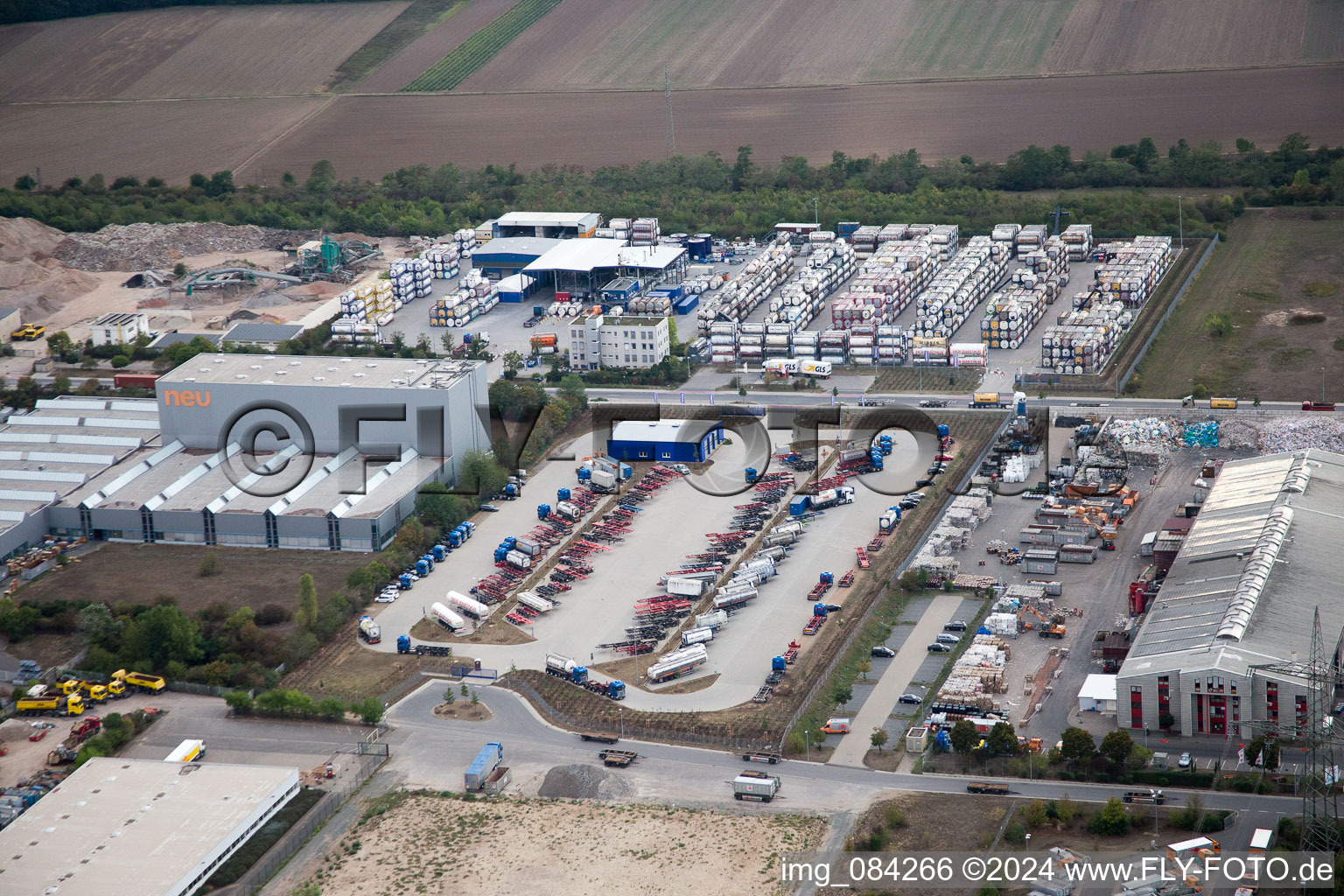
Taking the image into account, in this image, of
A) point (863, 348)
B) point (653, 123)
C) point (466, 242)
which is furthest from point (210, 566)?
point (653, 123)

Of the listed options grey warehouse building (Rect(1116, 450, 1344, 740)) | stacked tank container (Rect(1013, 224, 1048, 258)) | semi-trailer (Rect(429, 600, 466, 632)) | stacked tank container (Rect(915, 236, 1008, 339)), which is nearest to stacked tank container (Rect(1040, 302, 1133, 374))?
stacked tank container (Rect(915, 236, 1008, 339))

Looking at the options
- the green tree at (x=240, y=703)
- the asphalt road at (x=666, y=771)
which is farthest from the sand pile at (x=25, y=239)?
the asphalt road at (x=666, y=771)

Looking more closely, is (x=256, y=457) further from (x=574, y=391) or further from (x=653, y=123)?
(x=653, y=123)

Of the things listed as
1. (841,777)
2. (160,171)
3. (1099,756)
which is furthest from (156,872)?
(160,171)

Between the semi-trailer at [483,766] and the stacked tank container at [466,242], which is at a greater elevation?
the stacked tank container at [466,242]

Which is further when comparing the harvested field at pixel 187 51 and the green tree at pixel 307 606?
the harvested field at pixel 187 51

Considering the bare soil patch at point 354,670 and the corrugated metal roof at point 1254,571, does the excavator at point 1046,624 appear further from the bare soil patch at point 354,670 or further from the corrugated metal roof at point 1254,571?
the bare soil patch at point 354,670

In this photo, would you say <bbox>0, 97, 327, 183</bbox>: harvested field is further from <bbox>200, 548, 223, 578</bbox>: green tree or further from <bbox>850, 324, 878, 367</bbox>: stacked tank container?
<bbox>200, 548, 223, 578</bbox>: green tree
